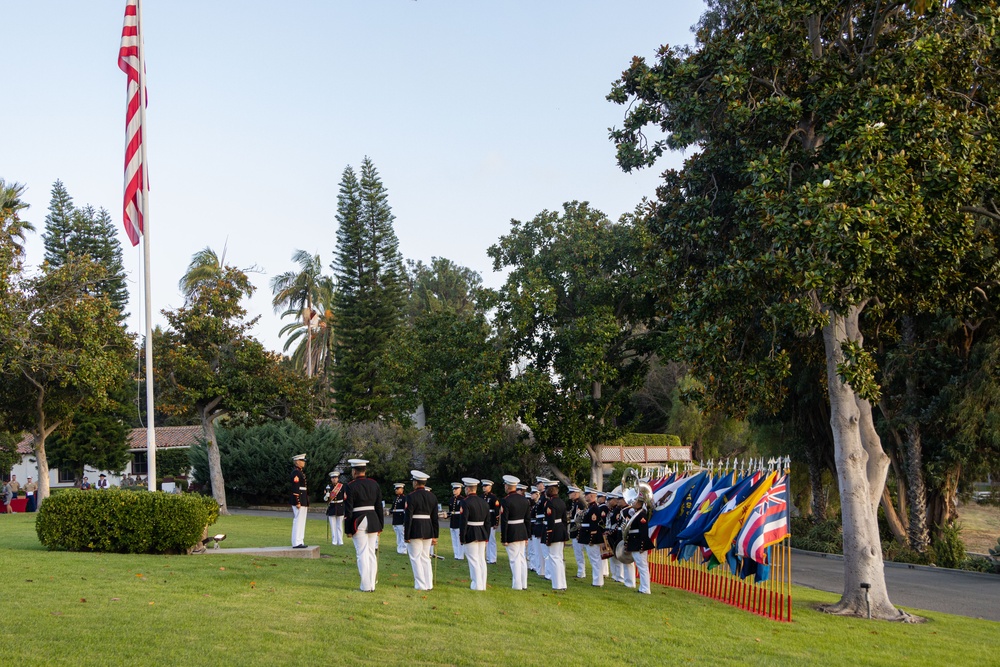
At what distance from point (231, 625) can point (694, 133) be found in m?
11.7

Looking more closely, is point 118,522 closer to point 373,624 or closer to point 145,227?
point 145,227

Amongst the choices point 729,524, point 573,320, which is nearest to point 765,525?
point 729,524

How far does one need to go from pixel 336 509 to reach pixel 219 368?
14454mm

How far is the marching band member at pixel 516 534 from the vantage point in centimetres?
1411

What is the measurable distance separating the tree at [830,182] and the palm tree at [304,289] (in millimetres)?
40686

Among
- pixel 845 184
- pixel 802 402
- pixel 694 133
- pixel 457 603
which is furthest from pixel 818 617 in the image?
pixel 802 402

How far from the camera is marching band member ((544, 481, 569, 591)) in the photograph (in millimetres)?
14586

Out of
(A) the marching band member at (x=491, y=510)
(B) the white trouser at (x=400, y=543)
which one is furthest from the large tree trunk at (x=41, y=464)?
(A) the marching band member at (x=491, y=510)

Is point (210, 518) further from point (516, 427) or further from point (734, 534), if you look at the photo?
point (516, 427)

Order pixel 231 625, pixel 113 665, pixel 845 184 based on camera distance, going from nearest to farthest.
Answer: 1. pixel 113 665
2. pixel 231 625
3. pixel 845 184

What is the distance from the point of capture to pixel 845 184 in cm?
1320

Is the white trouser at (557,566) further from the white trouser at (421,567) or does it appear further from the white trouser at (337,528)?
the white trouser at (337,528)

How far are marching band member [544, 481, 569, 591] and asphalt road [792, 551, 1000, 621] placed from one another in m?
6.92

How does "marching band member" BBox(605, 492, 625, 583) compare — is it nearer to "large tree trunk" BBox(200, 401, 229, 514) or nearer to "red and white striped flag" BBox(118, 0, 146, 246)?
"red and white striped flag" BBox(118, 0, 146, 246)
